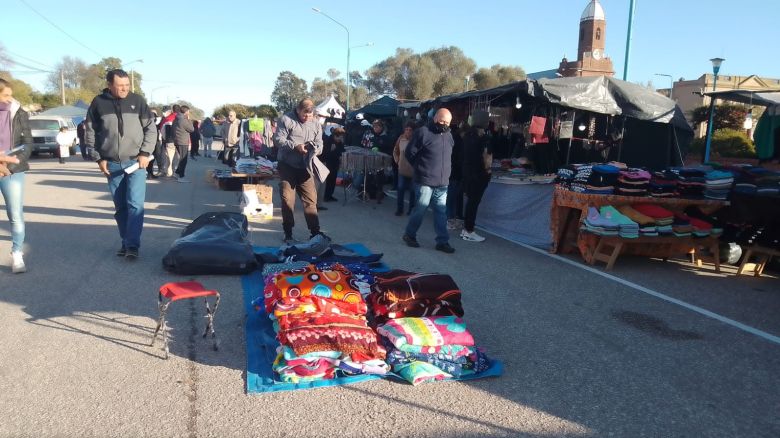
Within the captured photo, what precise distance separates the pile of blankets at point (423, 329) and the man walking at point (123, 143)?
332 cm

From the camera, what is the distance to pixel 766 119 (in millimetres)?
9000

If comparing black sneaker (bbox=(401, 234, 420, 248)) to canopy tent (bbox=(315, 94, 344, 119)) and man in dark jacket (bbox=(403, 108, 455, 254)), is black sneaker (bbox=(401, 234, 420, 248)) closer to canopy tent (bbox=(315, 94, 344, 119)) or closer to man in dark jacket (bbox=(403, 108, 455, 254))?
man in dark jacket (bbox=(403, 108, 455, 254))

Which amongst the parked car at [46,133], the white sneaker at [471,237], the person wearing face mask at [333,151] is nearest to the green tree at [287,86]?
the parked car at [46,133]

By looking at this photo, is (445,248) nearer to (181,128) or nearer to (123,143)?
(123,143)

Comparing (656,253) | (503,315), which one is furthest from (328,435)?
(656,253)

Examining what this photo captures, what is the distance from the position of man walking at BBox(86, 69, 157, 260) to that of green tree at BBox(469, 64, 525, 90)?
5398cm

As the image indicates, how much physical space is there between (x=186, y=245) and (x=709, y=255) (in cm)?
685

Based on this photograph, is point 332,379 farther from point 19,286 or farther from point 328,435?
point 19,286

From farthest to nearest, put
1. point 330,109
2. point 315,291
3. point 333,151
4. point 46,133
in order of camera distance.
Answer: point 46,133
point 330,109
point 333,151
point 315,291

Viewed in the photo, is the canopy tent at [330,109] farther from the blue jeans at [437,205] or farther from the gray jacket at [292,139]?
the blue jeans at [437,205]

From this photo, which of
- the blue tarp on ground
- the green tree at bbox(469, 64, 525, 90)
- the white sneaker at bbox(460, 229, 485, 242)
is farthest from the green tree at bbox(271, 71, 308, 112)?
the blue tarp on ground

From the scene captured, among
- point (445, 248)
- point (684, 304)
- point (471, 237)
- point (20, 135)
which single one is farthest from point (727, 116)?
point (20, 135)

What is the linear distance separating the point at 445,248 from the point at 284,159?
252cm

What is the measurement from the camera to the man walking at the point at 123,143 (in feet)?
20.2
